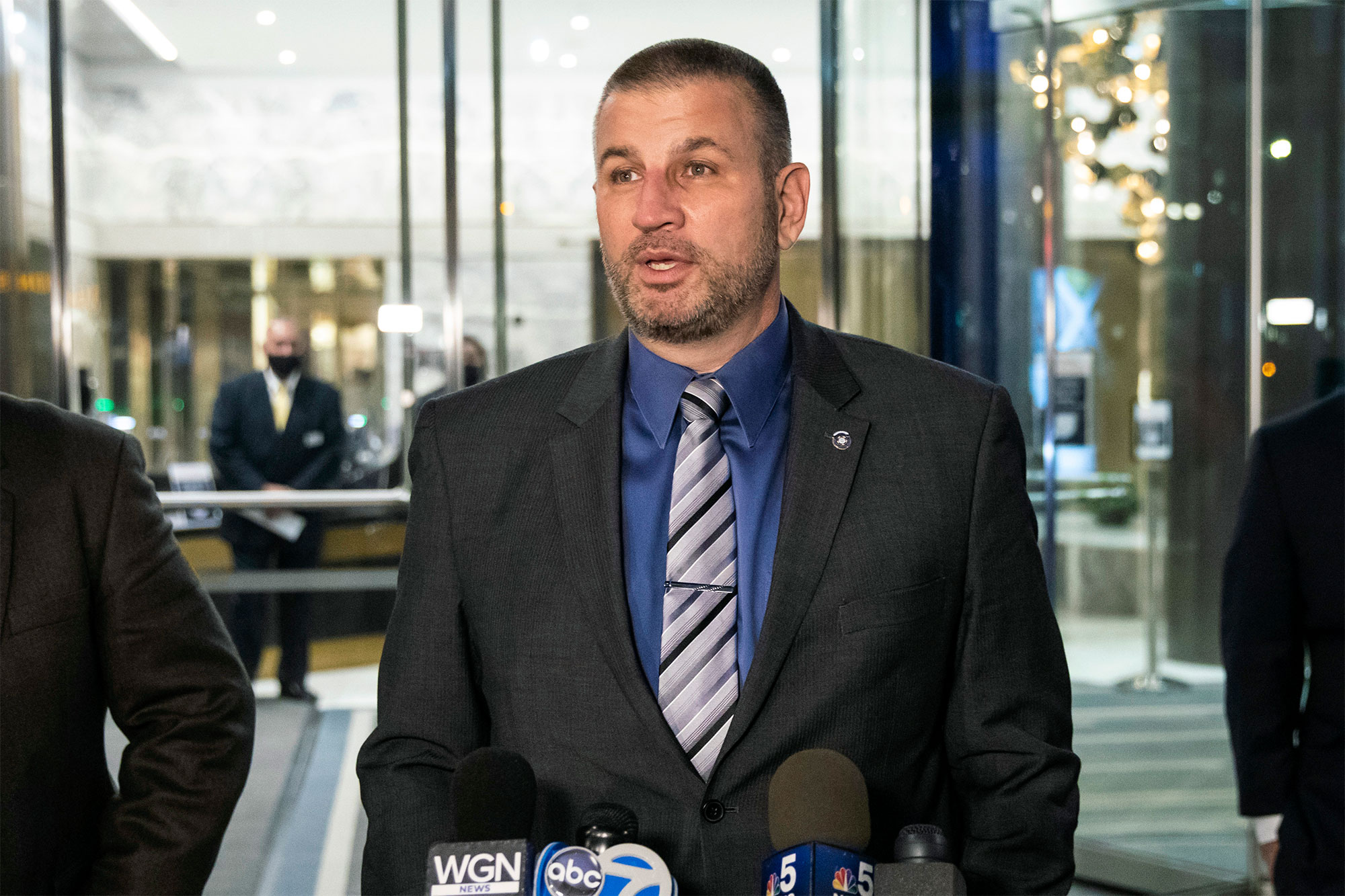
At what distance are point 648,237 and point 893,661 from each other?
0.56 metres

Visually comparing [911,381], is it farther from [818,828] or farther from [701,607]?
[818,828]

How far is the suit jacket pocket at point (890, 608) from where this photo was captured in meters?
1.40

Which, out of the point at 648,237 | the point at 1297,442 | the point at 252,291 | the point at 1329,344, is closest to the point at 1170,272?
the point at 1329,344

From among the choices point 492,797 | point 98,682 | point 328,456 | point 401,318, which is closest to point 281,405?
point 328,456

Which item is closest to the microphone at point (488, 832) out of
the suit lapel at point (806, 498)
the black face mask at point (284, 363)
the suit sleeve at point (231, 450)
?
the suit lapel at point (806, 498)

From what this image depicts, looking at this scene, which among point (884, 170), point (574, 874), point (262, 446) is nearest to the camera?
point (574, 874)

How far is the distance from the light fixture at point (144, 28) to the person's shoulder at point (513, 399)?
4562 millimetres

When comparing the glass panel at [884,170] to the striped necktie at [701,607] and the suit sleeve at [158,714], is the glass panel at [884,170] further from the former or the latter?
the suit sleeve at [158,714]

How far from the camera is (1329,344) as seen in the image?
4105 mm

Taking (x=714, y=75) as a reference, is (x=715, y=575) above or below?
below

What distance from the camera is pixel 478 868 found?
970 mm

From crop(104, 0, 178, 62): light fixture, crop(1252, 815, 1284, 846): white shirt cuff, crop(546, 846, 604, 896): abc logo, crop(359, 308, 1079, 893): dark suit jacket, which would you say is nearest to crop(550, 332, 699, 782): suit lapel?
crop(359, 308, 1079, 893): dark suit jacket

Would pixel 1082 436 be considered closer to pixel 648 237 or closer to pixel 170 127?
pixel 648 237

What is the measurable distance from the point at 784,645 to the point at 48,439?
95 cm
